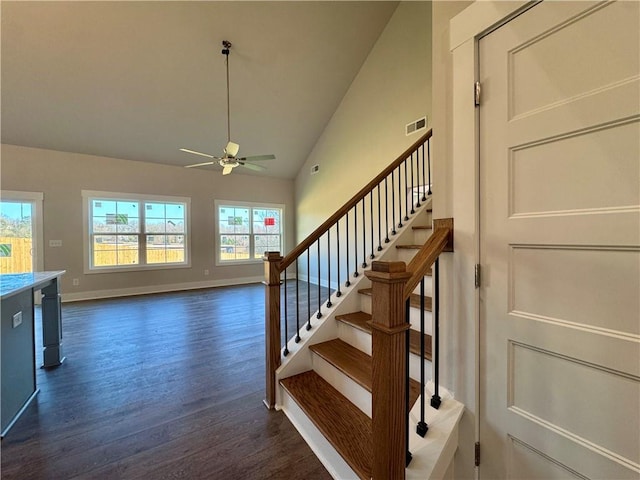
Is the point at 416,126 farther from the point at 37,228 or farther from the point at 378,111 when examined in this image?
the point at 37,228

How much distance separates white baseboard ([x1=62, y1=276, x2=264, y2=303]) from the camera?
5274 millimetres

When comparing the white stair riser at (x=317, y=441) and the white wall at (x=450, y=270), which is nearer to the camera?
the white wall at (x=450, y=270)

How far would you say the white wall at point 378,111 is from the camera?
4008 millimetres

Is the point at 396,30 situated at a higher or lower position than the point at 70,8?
higher

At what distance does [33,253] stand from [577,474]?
7.29 metres

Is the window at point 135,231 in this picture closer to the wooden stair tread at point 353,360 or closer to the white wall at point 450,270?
the wooden stair tread at point 353,360

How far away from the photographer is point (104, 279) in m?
5.54

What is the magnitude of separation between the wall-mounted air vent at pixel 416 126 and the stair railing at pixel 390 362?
357cm

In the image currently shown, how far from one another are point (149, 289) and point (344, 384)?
18.8 ft

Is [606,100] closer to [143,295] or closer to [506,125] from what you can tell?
[506,125]

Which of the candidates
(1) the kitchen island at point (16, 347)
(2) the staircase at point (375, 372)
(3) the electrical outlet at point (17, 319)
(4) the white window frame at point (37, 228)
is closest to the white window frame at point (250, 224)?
(4) the white window frame at point (37, 228)

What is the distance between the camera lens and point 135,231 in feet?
19.3

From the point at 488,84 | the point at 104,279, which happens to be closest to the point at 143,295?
the point at 104,279

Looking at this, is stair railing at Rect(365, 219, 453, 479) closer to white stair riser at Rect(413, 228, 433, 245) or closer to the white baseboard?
white stair riser at Rect(413, 228, 433, 245)
